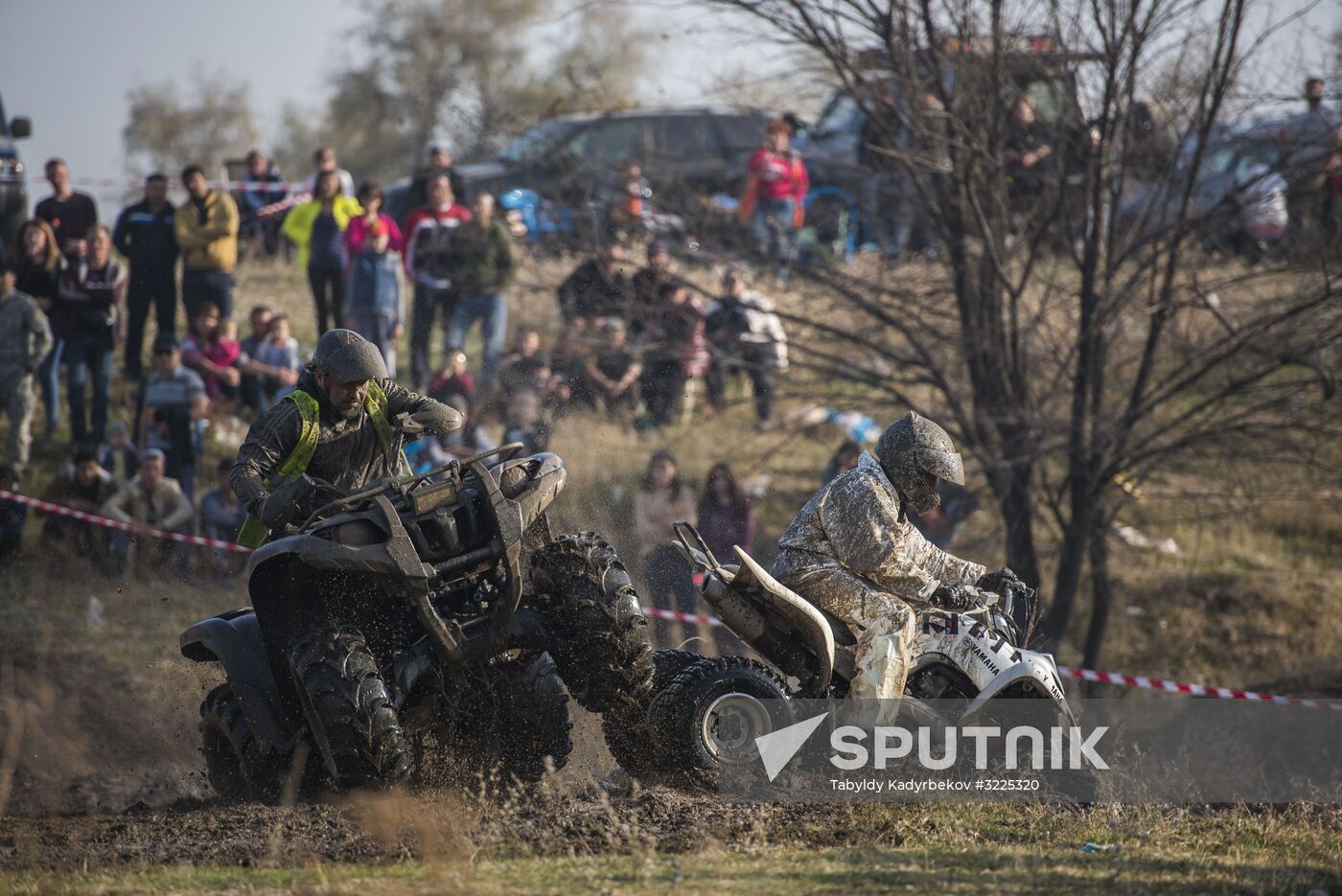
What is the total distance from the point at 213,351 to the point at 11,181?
4.06 metres

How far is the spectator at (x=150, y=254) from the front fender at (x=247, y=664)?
8658 mm

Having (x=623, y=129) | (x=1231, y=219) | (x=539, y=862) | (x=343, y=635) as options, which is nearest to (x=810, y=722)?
(x=539, y=862)

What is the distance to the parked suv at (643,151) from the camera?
13.3m

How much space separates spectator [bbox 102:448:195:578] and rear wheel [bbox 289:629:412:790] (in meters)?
6.72

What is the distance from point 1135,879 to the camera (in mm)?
5758

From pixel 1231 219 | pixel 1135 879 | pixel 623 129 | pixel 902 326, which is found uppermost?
pixel 623 129

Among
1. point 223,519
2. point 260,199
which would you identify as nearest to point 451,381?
point 223,519

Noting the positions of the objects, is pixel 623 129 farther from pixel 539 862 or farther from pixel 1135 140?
pixel 539 862

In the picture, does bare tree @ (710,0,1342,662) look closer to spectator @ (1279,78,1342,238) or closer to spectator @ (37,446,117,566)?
spectator @ (1279,78,1342,238)

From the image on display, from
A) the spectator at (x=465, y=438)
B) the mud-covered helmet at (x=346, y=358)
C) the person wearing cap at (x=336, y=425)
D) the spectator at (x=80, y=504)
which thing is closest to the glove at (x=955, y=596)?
the person wearing cap at (x=336, y=425)

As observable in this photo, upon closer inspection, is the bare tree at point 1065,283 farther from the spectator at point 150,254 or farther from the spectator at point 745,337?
the spectator at point 150,254

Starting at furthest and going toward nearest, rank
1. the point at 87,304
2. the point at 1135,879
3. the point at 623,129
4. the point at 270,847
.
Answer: the point at 623,129, the point at 87,304, the point at 270,847, the point at 1135,879

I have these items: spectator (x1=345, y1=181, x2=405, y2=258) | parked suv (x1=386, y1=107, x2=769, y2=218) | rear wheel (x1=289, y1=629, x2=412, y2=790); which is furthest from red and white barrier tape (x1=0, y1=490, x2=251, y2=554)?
rear wheel (x1=289, y1=629, x2=412, y2=790)

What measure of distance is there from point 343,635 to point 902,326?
753 cm
